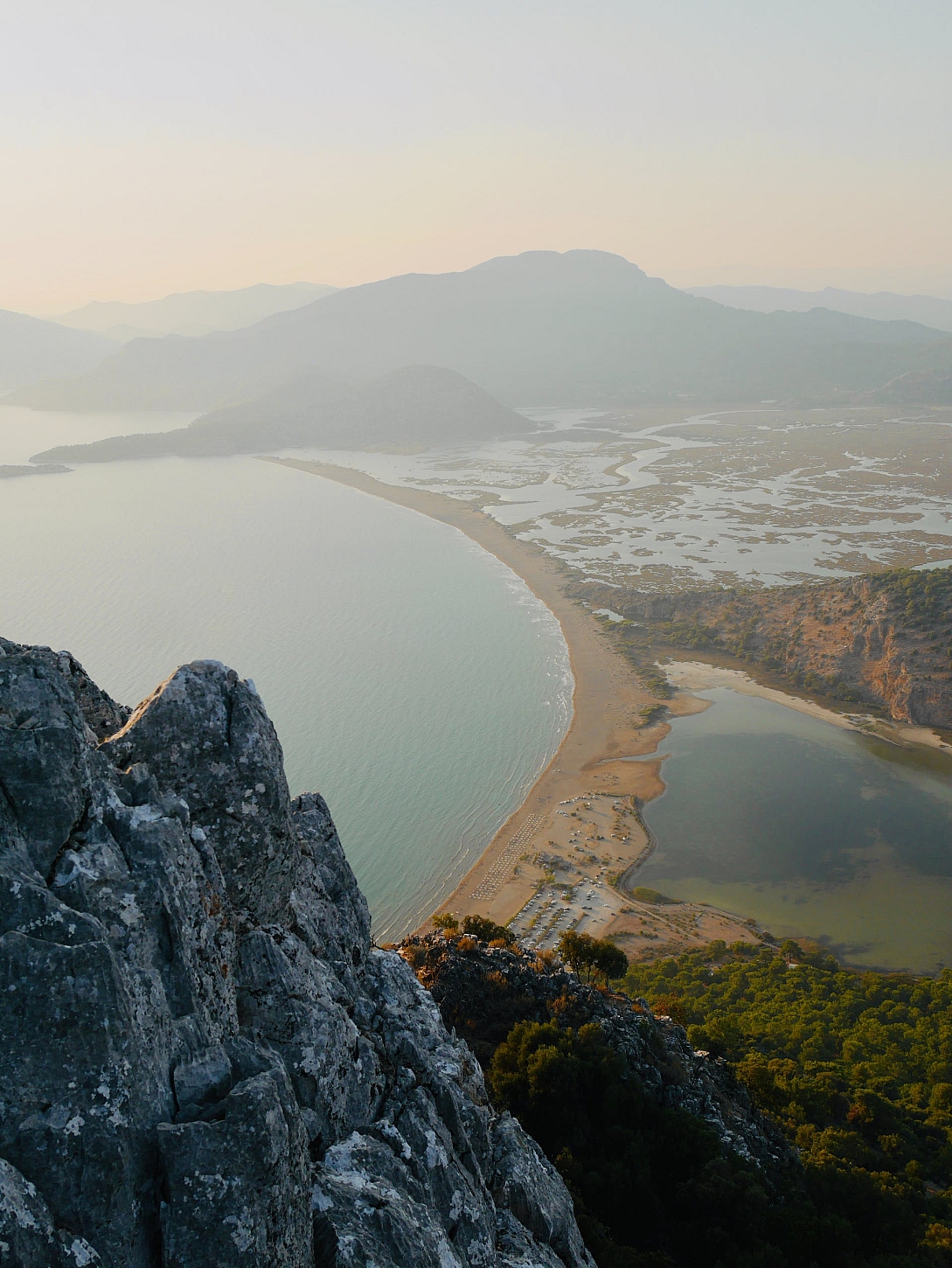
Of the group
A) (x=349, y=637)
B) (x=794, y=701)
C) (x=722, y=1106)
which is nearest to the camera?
(x=722, y=1106)

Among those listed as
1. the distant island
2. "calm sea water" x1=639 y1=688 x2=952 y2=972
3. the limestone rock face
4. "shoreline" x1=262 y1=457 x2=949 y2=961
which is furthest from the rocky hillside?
the distant island

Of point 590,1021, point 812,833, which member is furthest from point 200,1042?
point 812,833

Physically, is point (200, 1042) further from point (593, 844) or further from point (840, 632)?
point (840, 632)

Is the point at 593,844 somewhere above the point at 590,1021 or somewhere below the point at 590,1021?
below

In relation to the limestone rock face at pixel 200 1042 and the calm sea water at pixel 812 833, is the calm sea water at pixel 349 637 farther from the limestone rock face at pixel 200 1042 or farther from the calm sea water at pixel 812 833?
the limestone rock face at pixel 200 1042

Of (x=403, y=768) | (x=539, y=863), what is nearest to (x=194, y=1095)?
(x=539, y=863)

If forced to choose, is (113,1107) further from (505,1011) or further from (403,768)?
(403,768)
